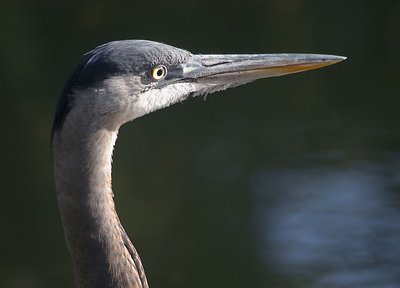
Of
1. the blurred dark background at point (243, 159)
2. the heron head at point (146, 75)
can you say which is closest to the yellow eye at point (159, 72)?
the heron head at point (146, 75)

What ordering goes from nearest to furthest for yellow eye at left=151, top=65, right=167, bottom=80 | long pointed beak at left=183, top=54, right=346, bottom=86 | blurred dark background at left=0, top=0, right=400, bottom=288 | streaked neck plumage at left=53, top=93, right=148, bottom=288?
streaked neck plumage at left=53, top=93, right=148, bottom=288 → yellow eye at left=151, top=65, right=167, bottom=80 → long pointed beak at left=183, top=54, right=346, bottom=86 → blurred dark background at left=0, top=0, right=400, bottom=288

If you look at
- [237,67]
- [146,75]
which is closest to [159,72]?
[146,75]

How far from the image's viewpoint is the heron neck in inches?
119

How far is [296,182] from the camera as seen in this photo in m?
6.90

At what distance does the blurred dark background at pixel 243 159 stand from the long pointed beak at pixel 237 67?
250 centimetres

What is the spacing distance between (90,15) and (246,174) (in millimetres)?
4483

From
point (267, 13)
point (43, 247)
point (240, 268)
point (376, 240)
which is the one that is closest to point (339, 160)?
point (376, 240)

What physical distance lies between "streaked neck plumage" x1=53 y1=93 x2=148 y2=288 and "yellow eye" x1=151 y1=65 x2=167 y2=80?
11.7 inches

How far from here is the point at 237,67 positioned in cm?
348

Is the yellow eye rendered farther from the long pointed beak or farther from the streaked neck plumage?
the streaked neck plumage

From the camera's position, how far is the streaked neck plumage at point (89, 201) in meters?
3.01

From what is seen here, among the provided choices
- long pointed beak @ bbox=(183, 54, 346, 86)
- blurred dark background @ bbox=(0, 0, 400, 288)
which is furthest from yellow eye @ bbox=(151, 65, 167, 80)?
blurred dark background @ bbox=(0, 0, 400, 288)

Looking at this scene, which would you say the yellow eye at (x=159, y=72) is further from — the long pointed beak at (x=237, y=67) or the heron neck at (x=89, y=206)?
the heron neck at (x=89, y=206)

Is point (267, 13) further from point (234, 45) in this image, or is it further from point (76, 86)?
point (76, 86)
